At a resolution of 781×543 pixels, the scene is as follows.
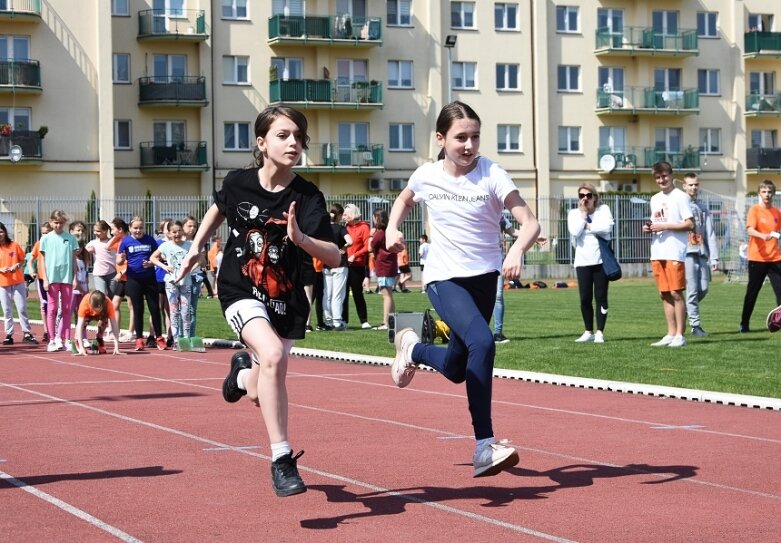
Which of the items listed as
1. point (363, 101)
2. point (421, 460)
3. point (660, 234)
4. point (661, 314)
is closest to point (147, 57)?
point (363, 101)

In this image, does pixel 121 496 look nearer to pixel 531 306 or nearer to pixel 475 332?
pixel 475 332

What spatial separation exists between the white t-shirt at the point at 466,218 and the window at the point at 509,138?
59.4m

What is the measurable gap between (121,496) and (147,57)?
55525 mm

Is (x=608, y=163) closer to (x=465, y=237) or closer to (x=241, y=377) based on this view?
(x=465, y=237)

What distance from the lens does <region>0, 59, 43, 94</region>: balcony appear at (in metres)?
56.5

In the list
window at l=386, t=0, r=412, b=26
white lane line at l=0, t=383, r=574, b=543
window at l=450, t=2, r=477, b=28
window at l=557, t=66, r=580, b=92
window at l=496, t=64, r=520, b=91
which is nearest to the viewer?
white lane line at l=0, t=383, r=574, b=543

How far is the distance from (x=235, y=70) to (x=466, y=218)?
5566 cm

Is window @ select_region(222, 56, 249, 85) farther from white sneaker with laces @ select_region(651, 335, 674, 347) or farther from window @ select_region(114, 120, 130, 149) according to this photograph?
white sneaker with laces @ select_region(651, 335, 674, 347)

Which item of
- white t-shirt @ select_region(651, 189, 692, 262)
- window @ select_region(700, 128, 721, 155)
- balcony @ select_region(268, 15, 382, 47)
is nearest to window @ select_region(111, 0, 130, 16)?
balcony @ select_region(268, 15, 382, 47)

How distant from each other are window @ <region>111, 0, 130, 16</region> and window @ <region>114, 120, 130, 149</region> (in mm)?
4637

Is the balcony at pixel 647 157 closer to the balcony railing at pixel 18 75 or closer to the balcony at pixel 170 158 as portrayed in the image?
the balcony at pixel 170 158

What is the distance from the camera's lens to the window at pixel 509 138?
221ft

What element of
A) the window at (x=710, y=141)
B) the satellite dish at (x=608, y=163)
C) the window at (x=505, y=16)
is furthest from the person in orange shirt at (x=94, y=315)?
the window at (x=710, y=141)

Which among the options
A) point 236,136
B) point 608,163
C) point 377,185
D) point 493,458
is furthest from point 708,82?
point 493,458
